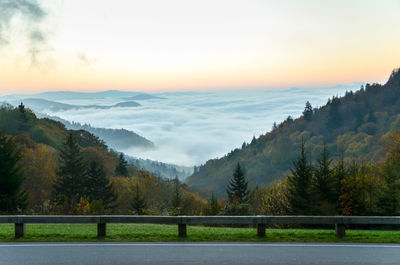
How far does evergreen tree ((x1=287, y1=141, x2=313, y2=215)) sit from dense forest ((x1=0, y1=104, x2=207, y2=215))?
1024cm

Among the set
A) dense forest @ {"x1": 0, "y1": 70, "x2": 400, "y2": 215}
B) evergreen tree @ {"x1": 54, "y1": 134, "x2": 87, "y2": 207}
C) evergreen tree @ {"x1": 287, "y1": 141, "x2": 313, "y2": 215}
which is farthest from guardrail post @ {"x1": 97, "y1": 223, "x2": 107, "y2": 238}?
evergreen tree @ {"x1": 54, "y1": 134, "x2": 87, "y2": 207}

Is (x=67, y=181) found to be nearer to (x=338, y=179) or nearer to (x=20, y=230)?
(x=338, y=179)

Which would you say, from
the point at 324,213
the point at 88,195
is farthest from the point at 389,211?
the point at 88,195

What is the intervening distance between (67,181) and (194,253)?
59.6 m

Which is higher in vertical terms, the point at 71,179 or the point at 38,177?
the point at 71,179

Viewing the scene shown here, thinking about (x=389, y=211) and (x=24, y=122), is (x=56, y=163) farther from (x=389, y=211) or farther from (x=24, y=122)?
(x=389, y=211)

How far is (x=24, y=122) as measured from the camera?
Result: 392 feet

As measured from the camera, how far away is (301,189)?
37719 mm

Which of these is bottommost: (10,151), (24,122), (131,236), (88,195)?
(88,195)

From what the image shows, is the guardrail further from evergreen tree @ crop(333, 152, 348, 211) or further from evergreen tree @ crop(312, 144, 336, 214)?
evergreen tree @ crop(333, 152, 348, 211)

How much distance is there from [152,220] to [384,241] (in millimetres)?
6527

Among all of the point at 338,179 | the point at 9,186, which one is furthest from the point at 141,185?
the point at 338,179

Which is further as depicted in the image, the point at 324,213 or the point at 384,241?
the point at 324,213

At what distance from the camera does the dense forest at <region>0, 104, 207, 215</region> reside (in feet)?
125
